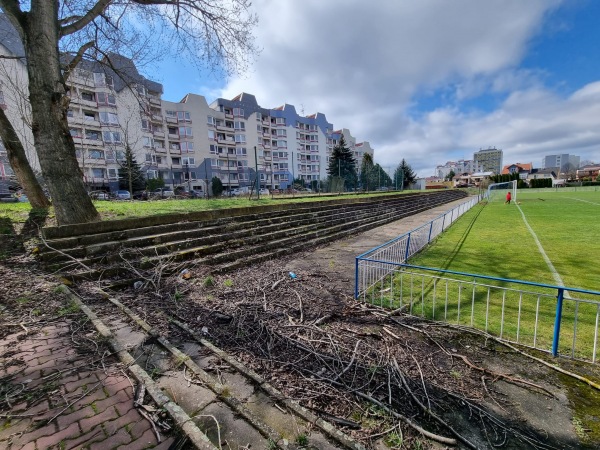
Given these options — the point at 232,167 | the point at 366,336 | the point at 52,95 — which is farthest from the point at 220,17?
the point at 232,167

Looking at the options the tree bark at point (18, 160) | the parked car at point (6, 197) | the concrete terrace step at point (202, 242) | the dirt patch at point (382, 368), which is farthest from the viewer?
the parked car at point (6, 197)

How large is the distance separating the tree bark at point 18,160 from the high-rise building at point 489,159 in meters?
176

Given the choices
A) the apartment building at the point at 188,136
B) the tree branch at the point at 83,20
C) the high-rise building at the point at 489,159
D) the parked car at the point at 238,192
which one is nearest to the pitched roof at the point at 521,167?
the high-rise building at the point at 489,159

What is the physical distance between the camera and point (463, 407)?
8.71 feet

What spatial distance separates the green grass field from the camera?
4227 mm

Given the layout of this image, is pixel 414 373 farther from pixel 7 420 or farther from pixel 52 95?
pixel 52 95

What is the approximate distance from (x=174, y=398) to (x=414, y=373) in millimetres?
2514

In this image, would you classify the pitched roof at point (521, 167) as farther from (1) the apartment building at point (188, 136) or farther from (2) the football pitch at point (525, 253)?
(2) the football pitch at point (525, 253)

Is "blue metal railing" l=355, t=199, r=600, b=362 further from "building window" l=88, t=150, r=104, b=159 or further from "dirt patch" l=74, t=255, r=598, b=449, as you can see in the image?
"building window" l=88, t=150, r=104, b=159

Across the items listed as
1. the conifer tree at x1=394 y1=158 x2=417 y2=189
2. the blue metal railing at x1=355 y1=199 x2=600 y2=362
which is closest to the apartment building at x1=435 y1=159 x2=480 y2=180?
the conifer tree at x1=394 y1=158 x2=417 y2=189

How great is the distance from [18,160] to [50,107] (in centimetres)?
379

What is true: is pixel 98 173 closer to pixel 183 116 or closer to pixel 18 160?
pixel 183 116

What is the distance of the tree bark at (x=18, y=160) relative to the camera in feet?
25.0

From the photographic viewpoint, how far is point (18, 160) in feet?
25.5
